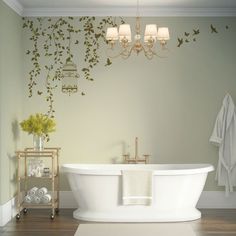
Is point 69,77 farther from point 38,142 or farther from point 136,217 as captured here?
point 136,217

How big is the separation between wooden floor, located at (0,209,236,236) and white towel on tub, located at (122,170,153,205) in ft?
1.97

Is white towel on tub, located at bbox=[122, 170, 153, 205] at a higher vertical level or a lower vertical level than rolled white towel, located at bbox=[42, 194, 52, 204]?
higher

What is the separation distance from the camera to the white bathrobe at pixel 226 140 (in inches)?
312

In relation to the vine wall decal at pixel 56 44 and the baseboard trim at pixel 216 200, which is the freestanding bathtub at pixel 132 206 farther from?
the vine wall decal at pixel 56 44

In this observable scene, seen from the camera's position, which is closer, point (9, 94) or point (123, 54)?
point (9, 94)

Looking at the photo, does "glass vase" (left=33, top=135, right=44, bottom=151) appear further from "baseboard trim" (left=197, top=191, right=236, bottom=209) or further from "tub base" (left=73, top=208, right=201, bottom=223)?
"baseboard trim" (left=197, top=191, right=236, bottom=209)

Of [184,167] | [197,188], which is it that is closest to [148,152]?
[184,167]

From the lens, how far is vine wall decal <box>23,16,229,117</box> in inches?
316

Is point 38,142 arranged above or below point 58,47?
below

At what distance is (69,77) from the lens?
803 cm

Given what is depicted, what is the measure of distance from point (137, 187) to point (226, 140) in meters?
1.70

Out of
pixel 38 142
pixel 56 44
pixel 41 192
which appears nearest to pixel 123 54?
pixel 56 44

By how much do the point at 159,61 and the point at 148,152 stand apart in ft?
3.97

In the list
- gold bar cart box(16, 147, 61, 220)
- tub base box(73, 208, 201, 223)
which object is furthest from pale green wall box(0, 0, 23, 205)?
tub base box(73, 208, 201, 223)
